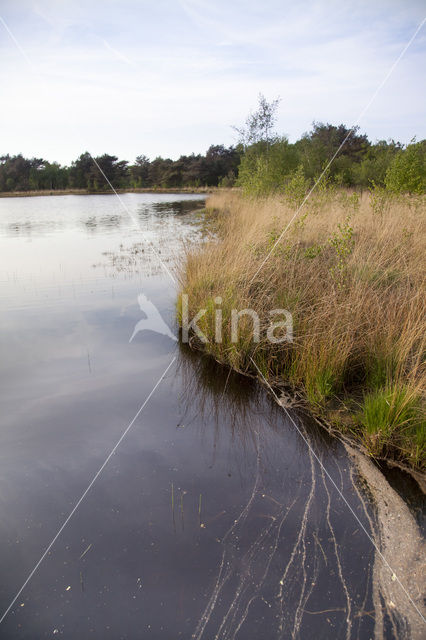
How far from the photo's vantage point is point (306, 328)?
14.4 ft

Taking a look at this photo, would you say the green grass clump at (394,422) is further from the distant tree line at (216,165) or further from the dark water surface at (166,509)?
the distant tree line at (216,165)

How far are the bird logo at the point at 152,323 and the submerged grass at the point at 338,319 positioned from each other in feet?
2.53

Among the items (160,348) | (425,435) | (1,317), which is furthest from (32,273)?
(425,435)

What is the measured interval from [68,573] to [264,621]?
1.26 m

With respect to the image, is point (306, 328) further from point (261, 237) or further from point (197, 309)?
point (261, 237)

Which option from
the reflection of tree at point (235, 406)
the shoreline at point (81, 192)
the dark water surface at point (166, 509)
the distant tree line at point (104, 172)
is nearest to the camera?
the dark water surface at point (166, 509)

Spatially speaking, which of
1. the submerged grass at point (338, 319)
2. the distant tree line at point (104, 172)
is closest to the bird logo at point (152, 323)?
the submerged grass at point (338, 319)

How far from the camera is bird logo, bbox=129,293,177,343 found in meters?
6.18

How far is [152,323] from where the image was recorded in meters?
6.54

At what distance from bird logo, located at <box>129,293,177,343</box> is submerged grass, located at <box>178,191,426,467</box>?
2.53 feet

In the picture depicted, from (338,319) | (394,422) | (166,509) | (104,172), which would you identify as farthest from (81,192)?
(394,422)

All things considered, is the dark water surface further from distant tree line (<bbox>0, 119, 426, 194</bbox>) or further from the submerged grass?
distant tree line (<bbox>0, 119, 426, 194</bbox>)

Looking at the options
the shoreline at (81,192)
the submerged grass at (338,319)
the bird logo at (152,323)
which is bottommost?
the bird logo at (152,323)

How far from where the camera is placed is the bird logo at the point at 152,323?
6.18 metres
